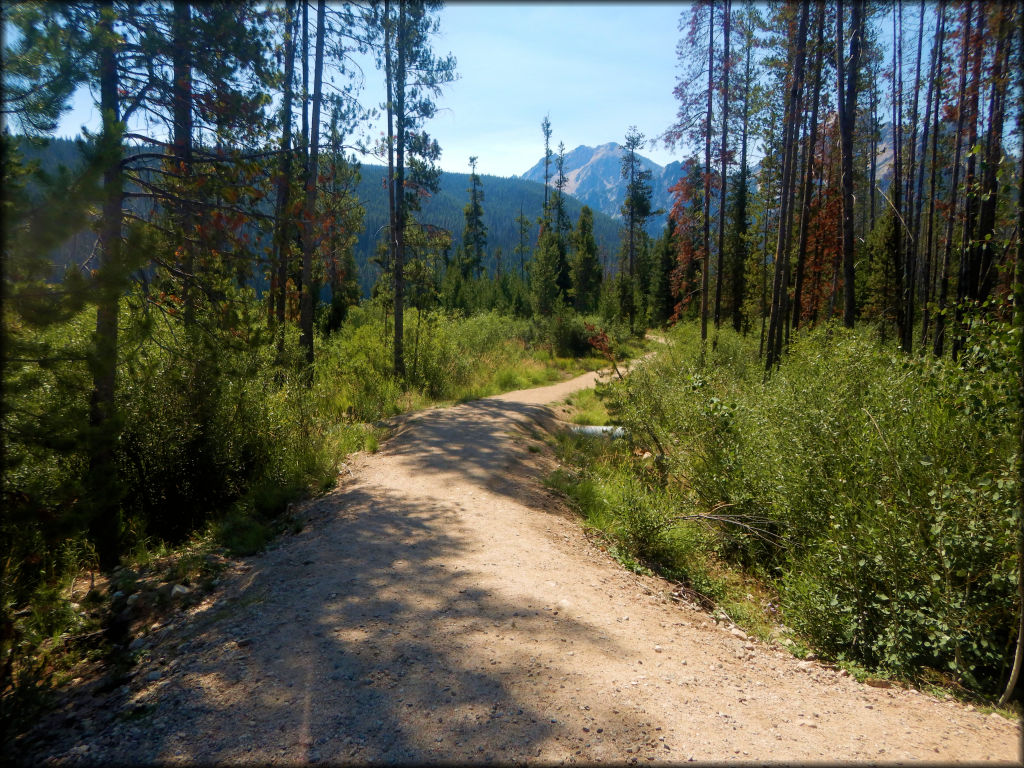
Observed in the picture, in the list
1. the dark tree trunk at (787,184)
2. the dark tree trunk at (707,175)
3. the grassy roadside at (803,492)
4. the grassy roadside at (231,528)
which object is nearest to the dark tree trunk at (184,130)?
the grassy roadside at (231,528)

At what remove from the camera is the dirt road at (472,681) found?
8.06 ft

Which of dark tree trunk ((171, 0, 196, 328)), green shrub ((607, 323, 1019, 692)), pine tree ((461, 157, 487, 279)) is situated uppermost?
Answer: pine tree ((461, 157, 487, 279))

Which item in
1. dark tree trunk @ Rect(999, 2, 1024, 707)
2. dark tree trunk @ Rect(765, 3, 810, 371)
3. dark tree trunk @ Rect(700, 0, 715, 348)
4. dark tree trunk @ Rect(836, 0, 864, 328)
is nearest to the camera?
dark tree trunk @ Rect(999, 2, 1024, 707)

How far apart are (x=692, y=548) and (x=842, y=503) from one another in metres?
1.65

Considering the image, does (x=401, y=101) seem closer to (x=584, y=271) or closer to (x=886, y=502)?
(x=886, y=502)

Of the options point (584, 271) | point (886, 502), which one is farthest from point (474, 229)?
point (886, 502)

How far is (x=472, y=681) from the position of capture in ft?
9.68

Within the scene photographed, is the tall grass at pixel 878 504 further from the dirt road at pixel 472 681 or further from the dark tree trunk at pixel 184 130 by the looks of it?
the dark tree trunk at pixel 184 130

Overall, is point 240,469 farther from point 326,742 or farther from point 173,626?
point 326,742

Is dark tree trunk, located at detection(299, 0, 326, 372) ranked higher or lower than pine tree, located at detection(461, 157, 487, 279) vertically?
lower

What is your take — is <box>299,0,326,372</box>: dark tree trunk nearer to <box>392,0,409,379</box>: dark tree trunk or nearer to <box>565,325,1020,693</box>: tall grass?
<box>392,0,409,379</box>: dark tree trunk

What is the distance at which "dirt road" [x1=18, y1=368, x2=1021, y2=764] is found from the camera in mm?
2457

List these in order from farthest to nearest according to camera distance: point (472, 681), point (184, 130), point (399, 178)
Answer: point (399, 178) → point (184, 130) → point (472, 681)

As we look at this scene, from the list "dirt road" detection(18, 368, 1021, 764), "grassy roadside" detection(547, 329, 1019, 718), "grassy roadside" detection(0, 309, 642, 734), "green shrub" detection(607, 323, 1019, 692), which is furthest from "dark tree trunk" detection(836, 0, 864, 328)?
"grassy roadside" detection(0, 309, 642, 734)
